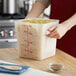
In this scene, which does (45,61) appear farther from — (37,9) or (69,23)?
(37,9)

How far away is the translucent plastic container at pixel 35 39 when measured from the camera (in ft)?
4.25

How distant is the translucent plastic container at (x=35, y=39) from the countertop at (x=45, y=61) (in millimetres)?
35

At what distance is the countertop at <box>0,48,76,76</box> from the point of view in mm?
1199

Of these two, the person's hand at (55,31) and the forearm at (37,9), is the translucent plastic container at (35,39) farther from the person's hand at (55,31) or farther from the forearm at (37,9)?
the forearm at (37,9)

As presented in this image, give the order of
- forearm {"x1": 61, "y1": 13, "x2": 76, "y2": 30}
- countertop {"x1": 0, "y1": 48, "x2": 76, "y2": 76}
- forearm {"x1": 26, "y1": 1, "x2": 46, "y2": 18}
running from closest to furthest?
countertop {"x1": 0, "y1": 48, "x2": 76, "y2": 76}
forearm {"x1": 61, "y1": 13, "x2": 76, "y2": 30}
forearm {"x1": 26, "y1": 1, "x2": 46, "y2": 18}

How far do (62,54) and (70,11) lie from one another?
37 cm

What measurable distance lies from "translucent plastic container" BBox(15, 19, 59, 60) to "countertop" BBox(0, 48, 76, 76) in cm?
3

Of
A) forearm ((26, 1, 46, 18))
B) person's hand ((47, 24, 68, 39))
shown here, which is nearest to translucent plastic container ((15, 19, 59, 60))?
person's hand ((47, 24, 68, 39))

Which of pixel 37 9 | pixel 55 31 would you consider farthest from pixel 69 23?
pixel 37 9

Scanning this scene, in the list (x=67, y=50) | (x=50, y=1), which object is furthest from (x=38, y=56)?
(x=50, y=1)

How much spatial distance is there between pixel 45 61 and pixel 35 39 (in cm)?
12

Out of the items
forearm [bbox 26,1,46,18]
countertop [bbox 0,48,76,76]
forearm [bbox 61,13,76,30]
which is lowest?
countertop [bbox 0,48,76,76]

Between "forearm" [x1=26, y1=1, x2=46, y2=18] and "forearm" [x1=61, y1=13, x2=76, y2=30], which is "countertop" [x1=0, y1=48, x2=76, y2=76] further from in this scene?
"forearm" [x1=26, y1=1, x2=46, y2=18]

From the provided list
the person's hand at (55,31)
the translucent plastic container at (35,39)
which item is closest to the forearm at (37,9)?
the translucent plastic container at (35,39)
